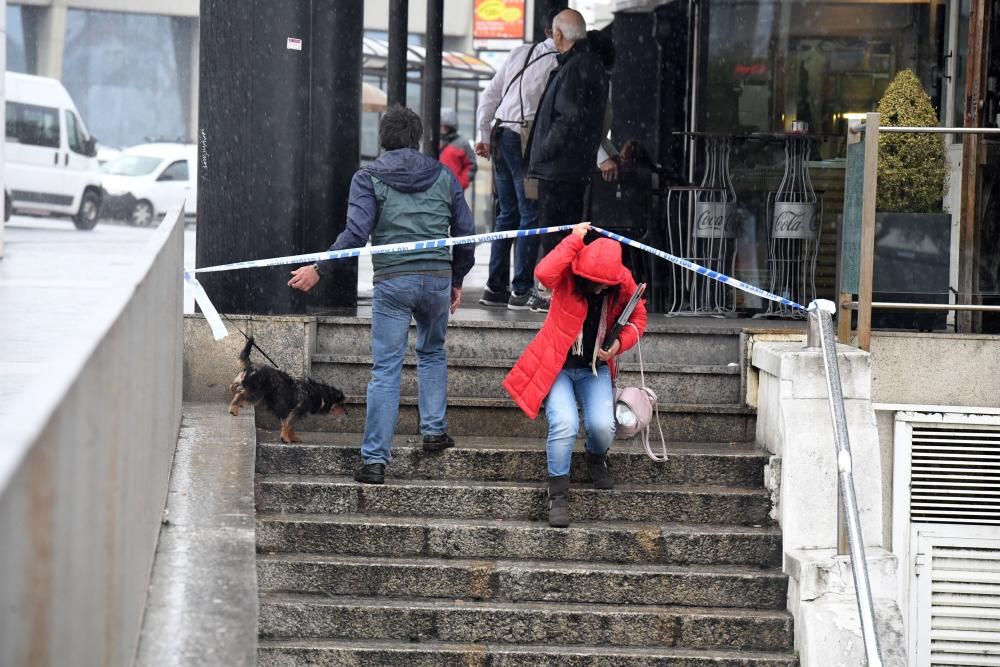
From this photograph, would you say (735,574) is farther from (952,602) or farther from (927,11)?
(927,11)

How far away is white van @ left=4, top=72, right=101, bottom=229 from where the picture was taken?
24.1 meters

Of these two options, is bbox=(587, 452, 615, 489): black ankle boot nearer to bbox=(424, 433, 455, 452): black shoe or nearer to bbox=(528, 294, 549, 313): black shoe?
bbox=(424, 433, 455, 452): black shoe

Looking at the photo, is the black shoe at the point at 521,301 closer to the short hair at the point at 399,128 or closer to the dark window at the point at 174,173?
the short hair at the point at 399,128

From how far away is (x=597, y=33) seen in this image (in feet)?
30.1

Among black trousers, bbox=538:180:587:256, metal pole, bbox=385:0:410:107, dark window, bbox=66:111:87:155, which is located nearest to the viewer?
black trousers, bbox=538:180:587:256

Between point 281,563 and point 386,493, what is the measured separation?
2.38 feet

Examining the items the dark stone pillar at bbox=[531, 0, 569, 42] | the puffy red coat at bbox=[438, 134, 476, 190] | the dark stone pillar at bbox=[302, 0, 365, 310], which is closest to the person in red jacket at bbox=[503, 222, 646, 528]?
the dark stone pillar at bbox=[302, 0, 365, 310]

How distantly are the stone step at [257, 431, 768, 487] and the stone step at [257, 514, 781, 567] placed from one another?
1.40 ft

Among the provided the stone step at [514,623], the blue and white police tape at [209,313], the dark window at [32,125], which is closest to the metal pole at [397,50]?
the blue and white police tape at [209,313]

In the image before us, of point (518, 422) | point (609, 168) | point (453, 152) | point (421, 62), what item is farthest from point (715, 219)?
point (421, 62)

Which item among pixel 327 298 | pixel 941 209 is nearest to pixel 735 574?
pixel 941 209

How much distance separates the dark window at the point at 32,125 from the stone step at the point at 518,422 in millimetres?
17949

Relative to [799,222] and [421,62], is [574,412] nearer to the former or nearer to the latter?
[799,222]

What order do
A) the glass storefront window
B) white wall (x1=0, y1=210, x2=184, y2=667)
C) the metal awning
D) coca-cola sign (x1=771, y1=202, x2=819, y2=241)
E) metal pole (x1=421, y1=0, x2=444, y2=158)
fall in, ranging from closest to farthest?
1. white wall (x1=0, y1=210, x2=184, y2=667)
2. coca-cola sign (x1=771, y1=202, x2=819, y2=241)
3. the glass storefront window
4. metal pole (x1=421, y1=0, x2=444, y2=158)
5. the metal awning
